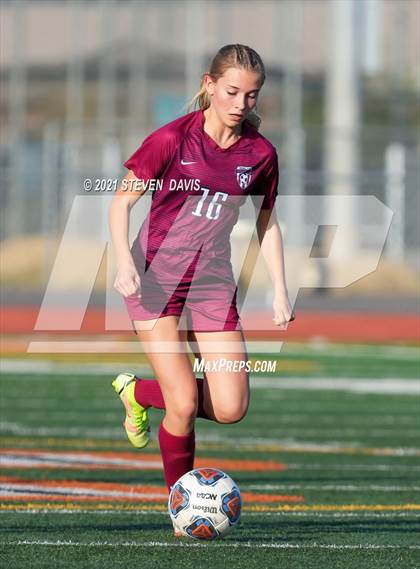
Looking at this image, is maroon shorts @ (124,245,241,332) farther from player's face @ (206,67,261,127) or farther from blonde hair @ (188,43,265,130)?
blonde hair @ (188,43,265,130)

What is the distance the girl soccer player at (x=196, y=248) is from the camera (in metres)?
5.71

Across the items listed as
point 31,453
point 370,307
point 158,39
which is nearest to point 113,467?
point 31,453

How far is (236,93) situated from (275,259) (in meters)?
0.75

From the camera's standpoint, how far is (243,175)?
5773 millimetres

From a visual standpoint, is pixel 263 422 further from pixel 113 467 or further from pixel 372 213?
pixel 372 213

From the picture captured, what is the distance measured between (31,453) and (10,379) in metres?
5.00

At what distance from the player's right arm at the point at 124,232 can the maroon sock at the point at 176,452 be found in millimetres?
754

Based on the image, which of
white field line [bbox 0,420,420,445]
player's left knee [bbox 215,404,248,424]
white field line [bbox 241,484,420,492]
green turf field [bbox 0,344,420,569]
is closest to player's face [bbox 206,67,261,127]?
player's left knee [bbox 215,404,248,424]

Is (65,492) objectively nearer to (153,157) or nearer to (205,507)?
(205,507)

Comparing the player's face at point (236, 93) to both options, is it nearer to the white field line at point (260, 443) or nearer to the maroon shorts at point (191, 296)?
the maroon shorts at point (191, 296)

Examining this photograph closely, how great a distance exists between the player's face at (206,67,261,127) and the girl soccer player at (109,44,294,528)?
0.01 metres

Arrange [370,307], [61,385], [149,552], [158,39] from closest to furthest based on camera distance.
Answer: [149,552] < [61,385] < [370,307] < [158,39]

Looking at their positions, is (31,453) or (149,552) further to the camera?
(31,453)

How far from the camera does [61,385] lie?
13.5 m
